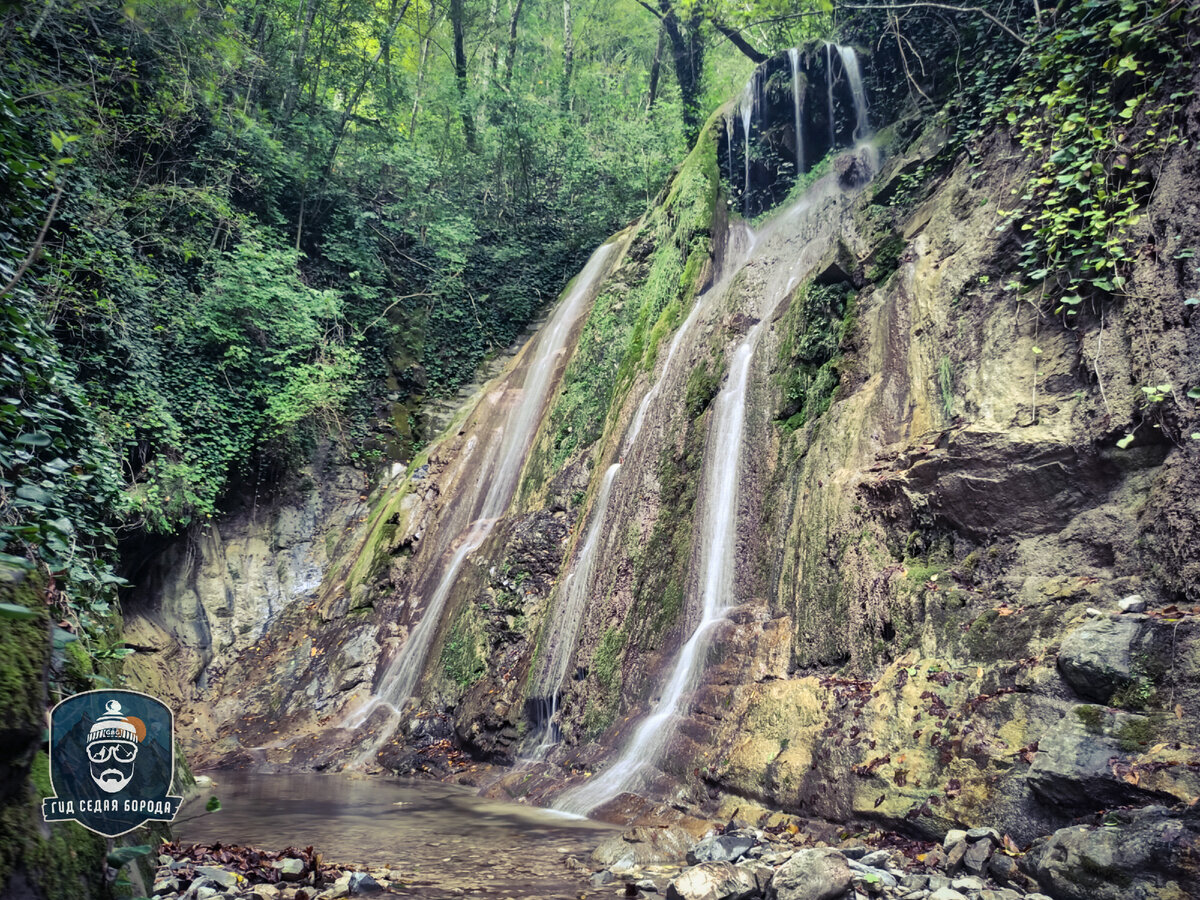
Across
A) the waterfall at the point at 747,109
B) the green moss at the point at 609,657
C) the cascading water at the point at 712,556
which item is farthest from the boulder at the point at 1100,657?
the waterfall at the point at 747,109

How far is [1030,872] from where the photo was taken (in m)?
3.93

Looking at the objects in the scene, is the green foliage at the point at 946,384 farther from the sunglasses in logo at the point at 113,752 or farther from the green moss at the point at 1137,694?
the sunglasses in logo at the point at 113,752

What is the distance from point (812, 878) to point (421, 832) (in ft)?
12.2

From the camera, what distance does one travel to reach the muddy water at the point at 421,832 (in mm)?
4832

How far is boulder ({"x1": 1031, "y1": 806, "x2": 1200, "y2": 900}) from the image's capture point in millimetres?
3348

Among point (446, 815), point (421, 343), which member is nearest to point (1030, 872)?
point (446, 815)

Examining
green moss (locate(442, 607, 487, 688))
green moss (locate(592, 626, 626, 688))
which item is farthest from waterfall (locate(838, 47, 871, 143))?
green moss (locate(442, 607, 487, 688))

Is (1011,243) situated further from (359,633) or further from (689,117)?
(689,117)

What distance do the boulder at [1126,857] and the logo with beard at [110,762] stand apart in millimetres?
4203

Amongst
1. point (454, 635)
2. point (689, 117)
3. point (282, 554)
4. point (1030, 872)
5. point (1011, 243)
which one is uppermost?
point (689, 117)

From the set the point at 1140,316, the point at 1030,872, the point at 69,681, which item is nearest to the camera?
the point at 69,681

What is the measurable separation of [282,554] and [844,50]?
15153 millimetres

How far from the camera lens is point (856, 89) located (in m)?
13.4

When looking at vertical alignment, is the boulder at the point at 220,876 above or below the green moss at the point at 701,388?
below
